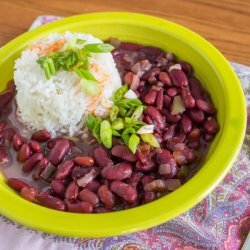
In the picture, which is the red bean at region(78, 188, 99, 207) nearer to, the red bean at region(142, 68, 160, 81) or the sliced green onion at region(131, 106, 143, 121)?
the sliced green onion at region(131, 106, 143, 121)

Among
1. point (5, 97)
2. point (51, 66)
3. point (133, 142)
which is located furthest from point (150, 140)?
point (5, 97)

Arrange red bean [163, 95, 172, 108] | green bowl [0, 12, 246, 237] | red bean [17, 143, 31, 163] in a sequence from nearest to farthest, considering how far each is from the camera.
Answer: green bowl [0, 12, 246, 237]
red bean [17, 143, 31, 163]
red bean [163, 95, 172, 108]

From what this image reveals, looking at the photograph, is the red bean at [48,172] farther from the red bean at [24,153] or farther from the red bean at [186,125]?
the red bean at [186,125]

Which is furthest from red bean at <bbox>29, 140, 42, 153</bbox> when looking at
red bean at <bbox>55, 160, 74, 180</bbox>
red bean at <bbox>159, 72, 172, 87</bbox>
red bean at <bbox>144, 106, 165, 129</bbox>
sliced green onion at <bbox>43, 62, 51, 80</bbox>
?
red bean at <bbox>159, 72, 172, 87</bbox>

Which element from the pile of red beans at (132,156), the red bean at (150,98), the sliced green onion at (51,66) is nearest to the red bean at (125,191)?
the pile of red beans at (132,156)

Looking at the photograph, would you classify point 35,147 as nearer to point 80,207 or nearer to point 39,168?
point 39,168

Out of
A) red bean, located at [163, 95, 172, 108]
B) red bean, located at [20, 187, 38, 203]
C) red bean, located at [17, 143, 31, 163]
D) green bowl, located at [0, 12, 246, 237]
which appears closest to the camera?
green bowl, located at [0, 12, 246, 237]
